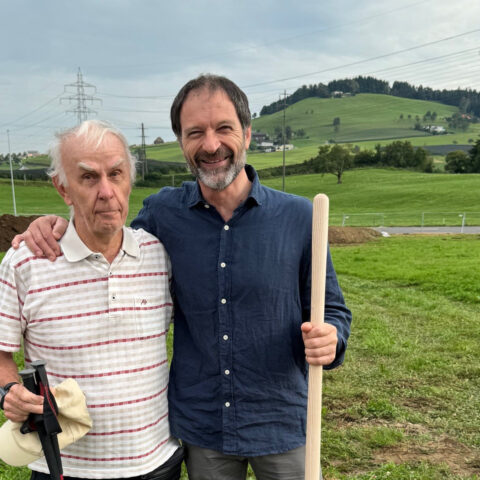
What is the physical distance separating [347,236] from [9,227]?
48.1 ft

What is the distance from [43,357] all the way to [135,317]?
44cm

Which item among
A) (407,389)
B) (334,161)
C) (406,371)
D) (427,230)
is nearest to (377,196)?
(334,161)

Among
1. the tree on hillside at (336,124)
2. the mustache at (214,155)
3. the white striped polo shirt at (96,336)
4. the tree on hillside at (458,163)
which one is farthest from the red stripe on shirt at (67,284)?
the tree on hillside at (336,124)

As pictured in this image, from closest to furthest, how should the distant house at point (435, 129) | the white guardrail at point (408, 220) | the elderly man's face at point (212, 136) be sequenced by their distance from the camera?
the elderly man's face at point (212, 136), the white guardrail at point (408, 220), the distant house at point (435, 129)

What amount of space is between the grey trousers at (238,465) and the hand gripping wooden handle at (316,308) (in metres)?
0.36

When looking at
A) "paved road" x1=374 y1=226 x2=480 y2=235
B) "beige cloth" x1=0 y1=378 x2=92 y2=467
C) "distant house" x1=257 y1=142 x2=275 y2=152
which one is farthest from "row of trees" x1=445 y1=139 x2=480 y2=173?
"beige cloth" x1=0 y1=378 x2=92 y2=467

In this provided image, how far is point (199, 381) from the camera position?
7.88ft

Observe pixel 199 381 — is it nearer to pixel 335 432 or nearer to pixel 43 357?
pixel 43 357

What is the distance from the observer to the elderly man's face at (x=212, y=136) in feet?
7.53

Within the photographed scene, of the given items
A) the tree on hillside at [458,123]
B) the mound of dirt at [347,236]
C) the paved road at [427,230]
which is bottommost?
the paved road at [427,230]

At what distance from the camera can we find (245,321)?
7.69ft

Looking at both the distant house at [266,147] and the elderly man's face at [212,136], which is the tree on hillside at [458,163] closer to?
the distant house at [266,147]

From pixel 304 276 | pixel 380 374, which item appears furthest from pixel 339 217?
pixel 304 276

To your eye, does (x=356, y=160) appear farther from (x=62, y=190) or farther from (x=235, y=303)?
(x=62, y=190)
